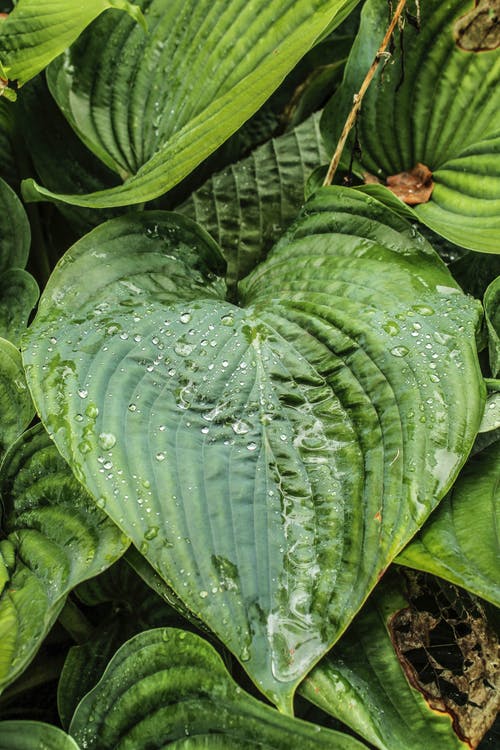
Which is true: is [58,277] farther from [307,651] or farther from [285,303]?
[307,651]

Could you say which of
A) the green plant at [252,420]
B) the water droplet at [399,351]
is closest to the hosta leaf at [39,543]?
the green plant at [252,420]

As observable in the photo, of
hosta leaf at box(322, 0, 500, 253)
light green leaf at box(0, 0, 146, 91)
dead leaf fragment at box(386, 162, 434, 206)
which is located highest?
light green leaf at box(0, 0, 146, 91)

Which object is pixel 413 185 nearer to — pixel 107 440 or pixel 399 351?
pixel 399 351

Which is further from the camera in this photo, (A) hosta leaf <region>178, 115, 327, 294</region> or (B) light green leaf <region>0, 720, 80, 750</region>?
(A) hosta leaf <region>178, 115, 327, 294</region>

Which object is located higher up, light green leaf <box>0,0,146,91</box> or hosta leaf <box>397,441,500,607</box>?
light green leaf <box>0,0,146,91</box>

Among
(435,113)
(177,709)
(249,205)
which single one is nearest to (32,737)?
(177,709)

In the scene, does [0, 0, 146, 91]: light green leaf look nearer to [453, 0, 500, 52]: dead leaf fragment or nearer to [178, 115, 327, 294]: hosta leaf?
[178, 115, 327, 294]: hosta leaf

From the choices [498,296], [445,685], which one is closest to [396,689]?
[445,685]

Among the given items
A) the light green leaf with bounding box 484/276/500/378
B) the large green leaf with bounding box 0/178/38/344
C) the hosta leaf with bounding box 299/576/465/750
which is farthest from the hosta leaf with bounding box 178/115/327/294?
the hosta leaf with bounding box 299/576/465/750
